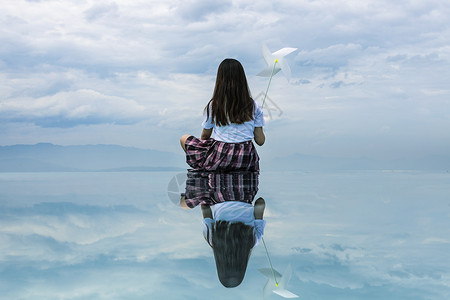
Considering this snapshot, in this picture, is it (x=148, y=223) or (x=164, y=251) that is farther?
(x=148, y=223)

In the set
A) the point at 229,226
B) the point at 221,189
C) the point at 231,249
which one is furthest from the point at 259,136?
the point at 231,249

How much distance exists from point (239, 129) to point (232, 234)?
2111 mm

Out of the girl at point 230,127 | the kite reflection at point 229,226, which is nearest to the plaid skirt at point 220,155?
the girl at point 230,127

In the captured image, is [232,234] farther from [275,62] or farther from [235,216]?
[275,62]

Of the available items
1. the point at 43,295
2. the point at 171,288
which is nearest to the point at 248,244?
the point at 171,288

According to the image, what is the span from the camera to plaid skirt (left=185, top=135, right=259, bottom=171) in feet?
10.9

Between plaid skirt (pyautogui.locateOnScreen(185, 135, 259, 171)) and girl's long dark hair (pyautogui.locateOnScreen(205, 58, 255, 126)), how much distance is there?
26cm

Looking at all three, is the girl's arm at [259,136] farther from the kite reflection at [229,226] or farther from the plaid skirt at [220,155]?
the kite reflection at [229,226]

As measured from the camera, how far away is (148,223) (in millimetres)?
1553

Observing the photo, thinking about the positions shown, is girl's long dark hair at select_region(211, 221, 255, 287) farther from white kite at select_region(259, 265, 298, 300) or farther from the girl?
the girl

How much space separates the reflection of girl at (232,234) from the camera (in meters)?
0.90

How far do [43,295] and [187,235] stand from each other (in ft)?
1.84

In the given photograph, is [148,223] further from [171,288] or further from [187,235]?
[171,288]

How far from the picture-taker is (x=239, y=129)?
10.8ft
